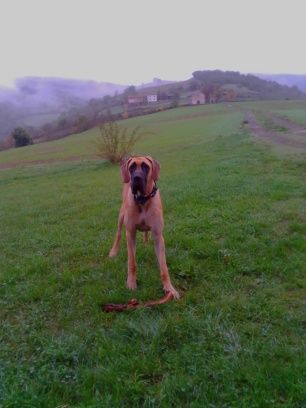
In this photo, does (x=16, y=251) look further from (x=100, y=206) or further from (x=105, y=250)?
(x=100, y=206)

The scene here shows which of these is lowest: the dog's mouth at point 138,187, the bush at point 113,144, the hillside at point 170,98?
the hillside at point 170,98

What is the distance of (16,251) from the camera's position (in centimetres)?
670

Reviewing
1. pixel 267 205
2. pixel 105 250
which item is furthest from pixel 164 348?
pixel 267 205

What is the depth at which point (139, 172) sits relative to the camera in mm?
4797

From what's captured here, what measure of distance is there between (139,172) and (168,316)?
1.66m

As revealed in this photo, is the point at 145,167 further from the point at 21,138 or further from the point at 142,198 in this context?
the point at 21,138

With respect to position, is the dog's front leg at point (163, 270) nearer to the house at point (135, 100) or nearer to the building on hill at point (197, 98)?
the building on hill at point (197, 98)

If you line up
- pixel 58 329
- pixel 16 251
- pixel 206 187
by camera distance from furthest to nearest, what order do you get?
pixel 206 187 < pixel 16 251 < pixel 58 329

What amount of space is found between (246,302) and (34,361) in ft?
6.97

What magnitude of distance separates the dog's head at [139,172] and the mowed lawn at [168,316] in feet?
3.74

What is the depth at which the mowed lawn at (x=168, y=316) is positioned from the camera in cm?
310

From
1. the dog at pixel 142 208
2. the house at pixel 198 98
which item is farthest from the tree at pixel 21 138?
the dog at pixel 142 208

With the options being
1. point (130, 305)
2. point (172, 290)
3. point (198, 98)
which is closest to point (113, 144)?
Result: point (172, 290)

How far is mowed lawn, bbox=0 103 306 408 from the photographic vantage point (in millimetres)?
3102
